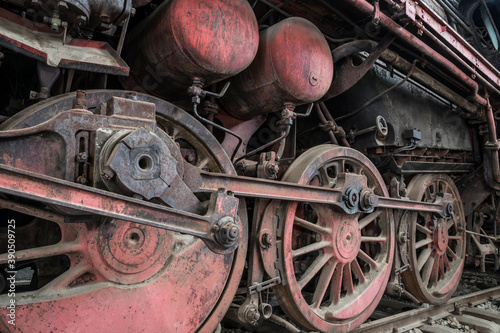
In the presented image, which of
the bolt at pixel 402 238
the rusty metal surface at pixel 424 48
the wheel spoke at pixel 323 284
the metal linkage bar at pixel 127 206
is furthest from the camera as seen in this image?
the bolt at pixel 402 238

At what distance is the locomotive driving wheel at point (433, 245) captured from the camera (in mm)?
3611

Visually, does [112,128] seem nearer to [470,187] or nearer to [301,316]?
[301,316]

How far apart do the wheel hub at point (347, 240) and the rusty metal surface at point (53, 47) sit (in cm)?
182

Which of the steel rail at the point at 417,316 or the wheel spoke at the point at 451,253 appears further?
the wheel spoke at the point at 451,253

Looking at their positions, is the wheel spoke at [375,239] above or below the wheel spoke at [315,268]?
above

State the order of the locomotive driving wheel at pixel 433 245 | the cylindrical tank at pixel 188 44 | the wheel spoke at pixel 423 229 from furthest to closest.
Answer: the wheel spoke at pixel 423 229
the locomotive driving wheel at pixel 433 245
the cylindrical tank at pixel 188 44

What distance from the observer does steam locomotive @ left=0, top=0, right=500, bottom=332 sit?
1.55 m

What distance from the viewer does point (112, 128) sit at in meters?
1.61

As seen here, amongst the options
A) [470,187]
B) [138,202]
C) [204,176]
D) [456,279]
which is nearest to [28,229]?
[138,202]

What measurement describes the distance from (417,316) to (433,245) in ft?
2.46

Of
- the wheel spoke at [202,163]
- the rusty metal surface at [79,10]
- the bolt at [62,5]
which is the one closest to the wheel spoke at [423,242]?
the wheel spoke at [202,163]

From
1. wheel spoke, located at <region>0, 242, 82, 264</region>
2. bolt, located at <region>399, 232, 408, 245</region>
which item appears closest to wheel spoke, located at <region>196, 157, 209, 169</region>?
wheel spoke, located at <region>0, 242, 82, 264</region>

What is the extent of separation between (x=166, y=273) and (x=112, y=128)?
0.78 m

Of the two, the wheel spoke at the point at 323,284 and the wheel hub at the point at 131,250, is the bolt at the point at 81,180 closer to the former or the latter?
the wheel hub at the point at 131,250
